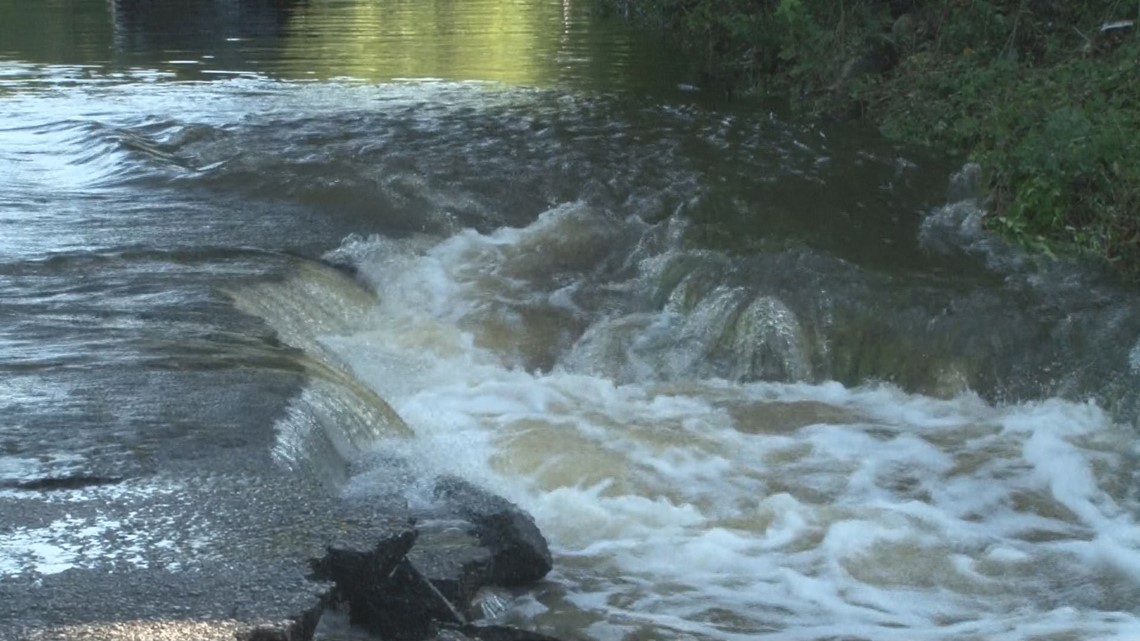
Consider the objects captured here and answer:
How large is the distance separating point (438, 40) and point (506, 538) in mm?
21138

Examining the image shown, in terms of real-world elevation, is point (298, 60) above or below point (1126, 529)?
above

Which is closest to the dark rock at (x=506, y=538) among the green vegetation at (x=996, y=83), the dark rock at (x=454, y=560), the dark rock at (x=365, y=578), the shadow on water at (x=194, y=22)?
the dark rock at (x=454, y=560)

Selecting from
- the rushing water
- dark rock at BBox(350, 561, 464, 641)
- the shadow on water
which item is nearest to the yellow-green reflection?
the shadow on water

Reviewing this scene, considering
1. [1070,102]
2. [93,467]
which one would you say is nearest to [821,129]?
[1070,102]

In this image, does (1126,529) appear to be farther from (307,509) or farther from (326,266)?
(326,266)

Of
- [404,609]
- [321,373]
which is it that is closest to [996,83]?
[321,373]

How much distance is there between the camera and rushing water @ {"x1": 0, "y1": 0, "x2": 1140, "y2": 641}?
6629 millimetres

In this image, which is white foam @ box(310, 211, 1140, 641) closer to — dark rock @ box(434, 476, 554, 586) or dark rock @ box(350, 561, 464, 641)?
dark rock @ box(434, 476, 554, 586)

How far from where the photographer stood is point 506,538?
20.6ft

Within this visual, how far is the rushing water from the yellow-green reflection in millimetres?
4354

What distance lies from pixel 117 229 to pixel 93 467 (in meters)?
5.76

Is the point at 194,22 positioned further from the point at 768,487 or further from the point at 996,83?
the point at 768,487

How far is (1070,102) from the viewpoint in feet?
42.9

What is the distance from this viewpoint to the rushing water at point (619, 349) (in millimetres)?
6629
